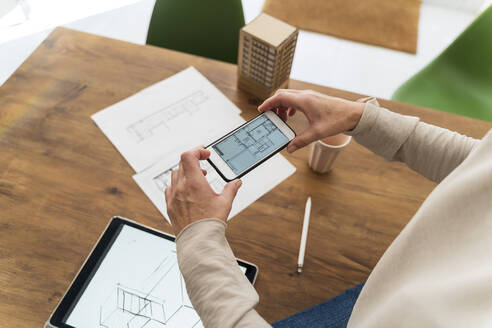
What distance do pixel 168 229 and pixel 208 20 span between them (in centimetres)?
77

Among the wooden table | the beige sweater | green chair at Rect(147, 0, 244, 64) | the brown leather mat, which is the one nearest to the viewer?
the beige sweater

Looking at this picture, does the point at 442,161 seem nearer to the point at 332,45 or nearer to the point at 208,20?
the point at 208,20

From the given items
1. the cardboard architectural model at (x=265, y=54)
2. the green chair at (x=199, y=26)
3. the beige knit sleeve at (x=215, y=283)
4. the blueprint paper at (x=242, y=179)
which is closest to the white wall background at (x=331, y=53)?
the green chair at (x=199, y=26)

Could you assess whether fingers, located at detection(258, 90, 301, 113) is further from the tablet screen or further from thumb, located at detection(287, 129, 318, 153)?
the tablet screen

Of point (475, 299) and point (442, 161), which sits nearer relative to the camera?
point (475, 299)

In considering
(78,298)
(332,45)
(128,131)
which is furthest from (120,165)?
(332,45)

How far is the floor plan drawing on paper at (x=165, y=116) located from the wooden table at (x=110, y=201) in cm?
7

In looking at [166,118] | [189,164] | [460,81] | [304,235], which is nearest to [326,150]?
[304,235]

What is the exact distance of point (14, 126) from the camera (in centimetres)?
89

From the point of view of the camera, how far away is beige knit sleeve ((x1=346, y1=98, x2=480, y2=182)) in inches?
26.5

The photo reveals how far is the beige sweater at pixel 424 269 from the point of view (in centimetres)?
36

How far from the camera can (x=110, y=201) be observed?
79cm

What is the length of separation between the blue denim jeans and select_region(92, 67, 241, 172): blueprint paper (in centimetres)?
45

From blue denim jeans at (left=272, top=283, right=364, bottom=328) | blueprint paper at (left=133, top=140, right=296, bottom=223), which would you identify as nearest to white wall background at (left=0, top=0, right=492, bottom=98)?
blueprint paper at (left=133, top=140, right=296, bottom=223)
